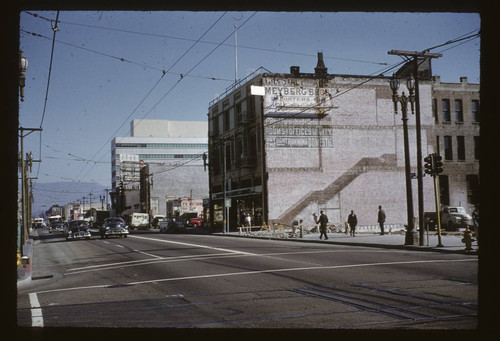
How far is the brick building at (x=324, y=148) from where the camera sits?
41875 mm

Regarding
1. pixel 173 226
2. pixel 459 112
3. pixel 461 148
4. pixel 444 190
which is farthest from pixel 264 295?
pixel 173 226

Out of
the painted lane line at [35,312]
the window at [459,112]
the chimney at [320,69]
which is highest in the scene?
the chimney at [320,69]

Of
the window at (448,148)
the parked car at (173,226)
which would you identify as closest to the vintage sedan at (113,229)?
the parked car at (173,226)

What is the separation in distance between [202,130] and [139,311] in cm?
14961

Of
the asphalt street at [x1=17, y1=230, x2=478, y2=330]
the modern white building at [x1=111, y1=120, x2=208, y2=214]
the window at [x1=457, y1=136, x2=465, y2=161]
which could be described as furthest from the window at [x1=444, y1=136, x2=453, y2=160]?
the modern white building at [x1=111, y1=120, x2=208, y2=214]

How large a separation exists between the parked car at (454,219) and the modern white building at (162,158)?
202 ft

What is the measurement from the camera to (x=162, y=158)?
143 meters

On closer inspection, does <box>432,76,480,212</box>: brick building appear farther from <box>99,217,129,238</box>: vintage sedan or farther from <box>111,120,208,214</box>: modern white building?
<box>111,120,208,214</box>: modern white building

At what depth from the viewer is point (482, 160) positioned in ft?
10.9

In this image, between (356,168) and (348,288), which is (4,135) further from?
(356,168)

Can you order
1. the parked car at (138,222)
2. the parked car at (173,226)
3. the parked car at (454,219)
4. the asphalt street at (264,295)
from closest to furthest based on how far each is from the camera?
A: the asphalt street at (264,295) < the parked car at (454,219) < the parked car at (173,226) < the parked car at (138,222)

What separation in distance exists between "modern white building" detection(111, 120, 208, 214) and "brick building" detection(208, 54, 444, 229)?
50.8 metres

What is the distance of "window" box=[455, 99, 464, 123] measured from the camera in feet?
149

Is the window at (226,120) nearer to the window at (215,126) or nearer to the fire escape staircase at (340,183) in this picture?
the window at (215,126)
